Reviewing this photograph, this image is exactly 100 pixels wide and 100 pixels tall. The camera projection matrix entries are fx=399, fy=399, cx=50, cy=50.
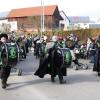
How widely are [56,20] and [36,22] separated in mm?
18362

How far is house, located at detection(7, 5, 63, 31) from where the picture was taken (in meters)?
85.0

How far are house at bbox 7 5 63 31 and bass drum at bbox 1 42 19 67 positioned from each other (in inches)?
2703

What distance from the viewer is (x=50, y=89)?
11.2 metres

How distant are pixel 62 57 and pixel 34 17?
235ft

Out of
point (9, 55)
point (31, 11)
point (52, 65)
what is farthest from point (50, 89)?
point (31, 11)

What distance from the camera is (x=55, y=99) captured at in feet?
31.5

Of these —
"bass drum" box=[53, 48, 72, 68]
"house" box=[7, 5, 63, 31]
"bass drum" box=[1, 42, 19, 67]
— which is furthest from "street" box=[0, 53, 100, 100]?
"house" box=[7, 5, 63, 31]

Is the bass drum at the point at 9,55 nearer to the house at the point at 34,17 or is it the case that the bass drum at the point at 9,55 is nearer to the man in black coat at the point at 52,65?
the man in black coat at the point at 52,65

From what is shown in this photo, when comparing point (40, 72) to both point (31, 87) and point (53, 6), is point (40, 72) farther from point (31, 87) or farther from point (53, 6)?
point (53, 6)

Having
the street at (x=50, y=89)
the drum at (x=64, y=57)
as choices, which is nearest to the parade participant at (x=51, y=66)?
the drum at (x=64, y=57)

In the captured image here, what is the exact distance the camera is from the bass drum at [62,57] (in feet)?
39.9

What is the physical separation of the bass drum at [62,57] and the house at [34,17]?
67519 mm

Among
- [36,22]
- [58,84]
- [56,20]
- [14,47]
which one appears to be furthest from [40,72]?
[56,20]

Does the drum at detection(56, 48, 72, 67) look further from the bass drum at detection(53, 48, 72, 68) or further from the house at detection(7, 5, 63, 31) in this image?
the house at detection(7, 5, 63, 31)
